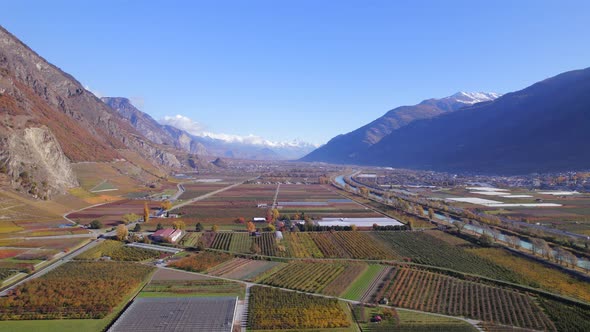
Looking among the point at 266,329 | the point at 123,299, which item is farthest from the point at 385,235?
the point at 123,299

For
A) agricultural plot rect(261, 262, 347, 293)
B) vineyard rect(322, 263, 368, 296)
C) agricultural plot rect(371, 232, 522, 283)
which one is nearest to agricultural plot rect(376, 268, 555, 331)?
vineyard rect(322, 263, 368, 296)

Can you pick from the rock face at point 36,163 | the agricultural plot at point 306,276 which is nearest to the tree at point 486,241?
the agricultural plot at point 306,276

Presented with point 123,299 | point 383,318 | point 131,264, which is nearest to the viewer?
point 383,318

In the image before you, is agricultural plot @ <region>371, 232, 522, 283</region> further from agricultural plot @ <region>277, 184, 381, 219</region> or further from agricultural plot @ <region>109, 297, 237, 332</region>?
agricultural plot @ <region>109, 297, 237, 332</region>

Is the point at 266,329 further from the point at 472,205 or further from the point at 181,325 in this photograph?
the point at 472,205

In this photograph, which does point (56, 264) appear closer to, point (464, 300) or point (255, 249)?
point (255, 249)

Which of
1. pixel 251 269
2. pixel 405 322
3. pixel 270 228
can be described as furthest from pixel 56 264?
pixel 405 322
